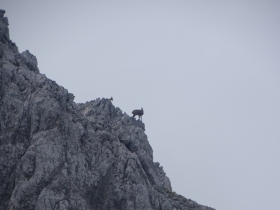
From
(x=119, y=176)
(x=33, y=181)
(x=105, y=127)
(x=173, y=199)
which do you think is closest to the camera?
(x=33, y=181)

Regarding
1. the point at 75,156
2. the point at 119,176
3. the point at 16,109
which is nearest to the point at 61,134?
the point at 75,156

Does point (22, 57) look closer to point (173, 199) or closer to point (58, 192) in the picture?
point (58, 192)

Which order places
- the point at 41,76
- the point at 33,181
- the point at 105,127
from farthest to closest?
the point at 105,127 < the point at 41,76 < the point at 33,181

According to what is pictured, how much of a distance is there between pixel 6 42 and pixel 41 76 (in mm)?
10227

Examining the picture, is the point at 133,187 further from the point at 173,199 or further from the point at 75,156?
the point at 173,199

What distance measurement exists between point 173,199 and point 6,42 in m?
39.2

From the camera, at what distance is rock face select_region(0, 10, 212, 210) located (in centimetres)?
3600

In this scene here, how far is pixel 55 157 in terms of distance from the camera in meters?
38.2

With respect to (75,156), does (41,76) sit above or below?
above

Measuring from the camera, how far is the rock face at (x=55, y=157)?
3600cm

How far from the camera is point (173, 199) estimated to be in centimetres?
5528

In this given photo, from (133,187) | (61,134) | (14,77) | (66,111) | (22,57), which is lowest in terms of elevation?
Answer: (133,187)

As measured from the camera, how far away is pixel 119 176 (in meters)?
43.3

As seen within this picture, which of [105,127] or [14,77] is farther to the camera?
[105,127]
